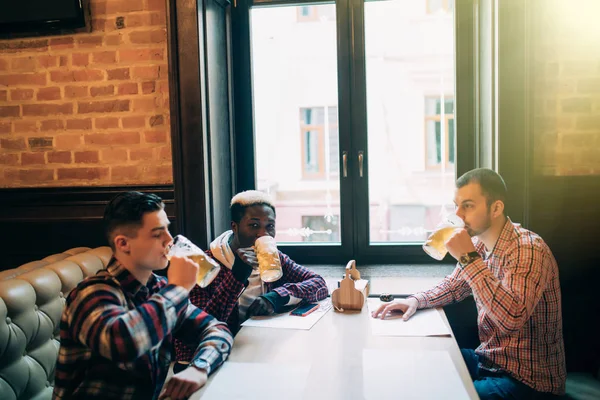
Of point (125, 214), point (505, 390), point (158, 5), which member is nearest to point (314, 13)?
point (158, 5)

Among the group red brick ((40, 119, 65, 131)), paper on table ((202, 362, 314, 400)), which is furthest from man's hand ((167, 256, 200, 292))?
red brick ((40, 119, 65, 131))

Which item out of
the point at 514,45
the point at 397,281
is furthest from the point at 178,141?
the point at 514,45

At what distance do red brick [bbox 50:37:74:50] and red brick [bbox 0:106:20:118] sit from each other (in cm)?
36

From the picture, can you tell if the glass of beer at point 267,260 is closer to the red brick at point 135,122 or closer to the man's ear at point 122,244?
the man's ear at point 122,244

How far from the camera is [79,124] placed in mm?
2678

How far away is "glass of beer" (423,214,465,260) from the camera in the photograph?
1.87 m

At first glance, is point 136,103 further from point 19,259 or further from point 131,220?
point 131,220

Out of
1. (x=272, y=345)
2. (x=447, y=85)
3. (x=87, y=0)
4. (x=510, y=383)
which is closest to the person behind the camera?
(x=272, y=345)

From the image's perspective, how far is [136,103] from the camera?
2635 mm

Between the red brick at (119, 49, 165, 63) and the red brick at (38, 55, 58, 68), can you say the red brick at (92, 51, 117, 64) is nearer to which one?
the red brick at (119, 49, 165, 63)

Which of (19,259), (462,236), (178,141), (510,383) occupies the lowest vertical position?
(510,383)

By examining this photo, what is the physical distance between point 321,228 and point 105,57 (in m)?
1.39

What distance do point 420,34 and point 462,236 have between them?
143 centimetres

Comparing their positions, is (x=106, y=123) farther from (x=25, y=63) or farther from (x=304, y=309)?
(x=304, y=309)
